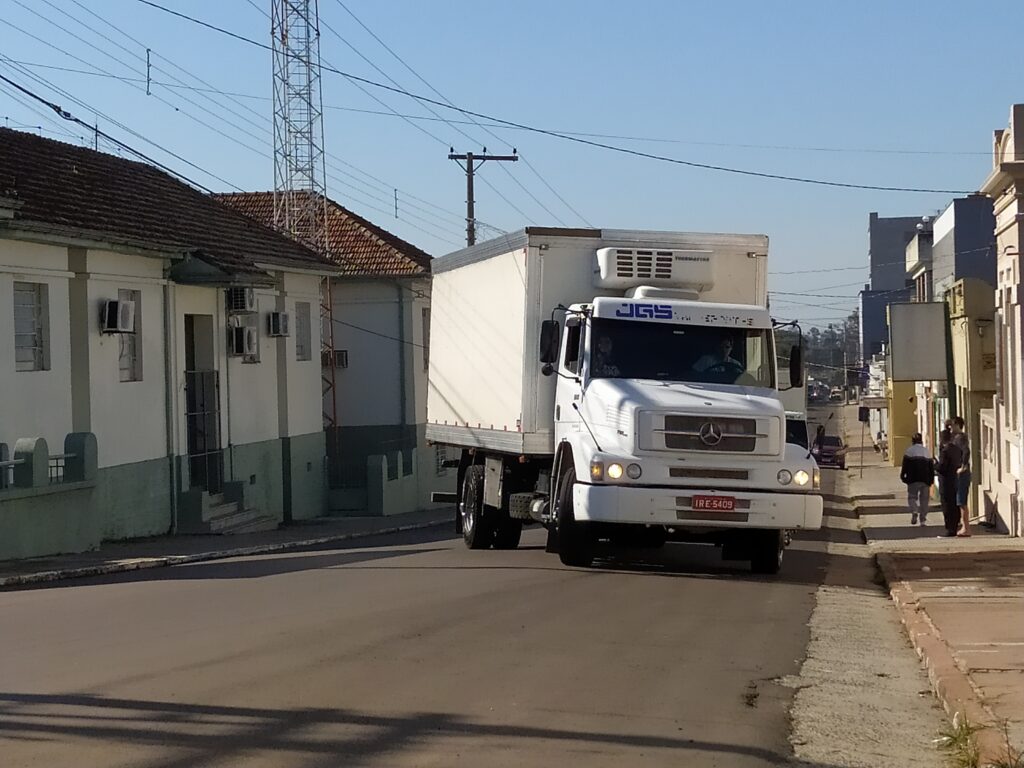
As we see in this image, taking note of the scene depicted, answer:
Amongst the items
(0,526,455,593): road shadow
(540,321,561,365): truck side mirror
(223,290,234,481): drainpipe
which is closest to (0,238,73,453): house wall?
(0,526,455,593): road shadow

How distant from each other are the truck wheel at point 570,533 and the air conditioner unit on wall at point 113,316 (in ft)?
37.8

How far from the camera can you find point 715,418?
14992mm

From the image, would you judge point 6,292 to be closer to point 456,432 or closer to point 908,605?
point 456,432

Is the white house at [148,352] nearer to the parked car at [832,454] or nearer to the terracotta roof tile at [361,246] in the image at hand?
the terracotta roof tile at [361,246]

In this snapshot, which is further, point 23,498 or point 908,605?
point 23,498

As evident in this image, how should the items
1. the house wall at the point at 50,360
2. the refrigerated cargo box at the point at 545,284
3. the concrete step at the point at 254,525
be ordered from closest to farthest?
the refrigerated cargo box at the point at 545,284 < the house wall at the point at 50,360 < the concrete step at the point at 254,525

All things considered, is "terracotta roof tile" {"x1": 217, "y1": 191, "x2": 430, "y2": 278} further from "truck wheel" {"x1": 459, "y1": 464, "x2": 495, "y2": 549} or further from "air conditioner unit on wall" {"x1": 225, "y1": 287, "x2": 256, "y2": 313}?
"truck wheel" {"x1": 459, "y1": 464, "x2": 495, "y2": 549}

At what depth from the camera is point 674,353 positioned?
→ 1595cm

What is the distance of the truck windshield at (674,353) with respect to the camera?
1584 cm

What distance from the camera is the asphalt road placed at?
23.4 feet

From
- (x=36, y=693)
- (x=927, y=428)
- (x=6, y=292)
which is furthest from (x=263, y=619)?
(x=927, y=428)

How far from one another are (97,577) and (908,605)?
9.90 metres

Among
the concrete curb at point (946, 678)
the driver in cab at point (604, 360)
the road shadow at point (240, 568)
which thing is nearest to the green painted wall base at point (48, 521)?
the road shadow at point (240, 568)

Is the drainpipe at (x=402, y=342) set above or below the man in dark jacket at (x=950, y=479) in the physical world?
above
